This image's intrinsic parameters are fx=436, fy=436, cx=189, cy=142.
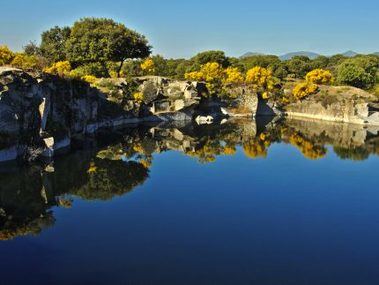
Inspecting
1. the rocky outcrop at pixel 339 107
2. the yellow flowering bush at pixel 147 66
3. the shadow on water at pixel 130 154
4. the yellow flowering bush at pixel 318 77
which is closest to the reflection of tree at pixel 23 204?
the shadow on water at pixel 130 154

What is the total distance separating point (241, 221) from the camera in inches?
1139

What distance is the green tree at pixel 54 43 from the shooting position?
8856 cm

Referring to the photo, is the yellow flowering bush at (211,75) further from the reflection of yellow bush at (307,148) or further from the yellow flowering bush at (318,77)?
the reflection of yellow bush at (307,148)

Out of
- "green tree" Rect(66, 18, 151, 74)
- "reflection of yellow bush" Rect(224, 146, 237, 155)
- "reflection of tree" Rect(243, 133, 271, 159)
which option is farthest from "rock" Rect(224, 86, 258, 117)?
"reflection of yellow bush" Rect(224, 146, 237, 155)

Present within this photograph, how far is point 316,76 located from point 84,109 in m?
61.9

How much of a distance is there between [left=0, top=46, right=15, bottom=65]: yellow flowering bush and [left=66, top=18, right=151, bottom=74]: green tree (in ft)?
82.4

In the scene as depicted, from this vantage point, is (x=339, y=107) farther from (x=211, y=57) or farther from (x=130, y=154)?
(x=130, y=154)

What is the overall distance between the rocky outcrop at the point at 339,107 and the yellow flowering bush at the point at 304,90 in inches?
43.8

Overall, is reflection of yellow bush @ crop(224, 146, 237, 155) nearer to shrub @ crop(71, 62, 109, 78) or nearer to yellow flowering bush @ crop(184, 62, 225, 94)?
shrub @ crop(71, 62, 109, 78)

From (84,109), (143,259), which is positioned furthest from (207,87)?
(143,259)

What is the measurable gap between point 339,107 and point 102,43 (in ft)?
160

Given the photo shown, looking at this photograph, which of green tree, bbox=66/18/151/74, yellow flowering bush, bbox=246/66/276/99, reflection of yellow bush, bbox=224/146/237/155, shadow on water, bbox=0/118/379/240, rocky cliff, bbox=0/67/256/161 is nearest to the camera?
shadow on water, bbox=0/118/379/240

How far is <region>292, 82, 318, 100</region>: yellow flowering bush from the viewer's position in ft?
318

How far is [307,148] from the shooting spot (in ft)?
192
